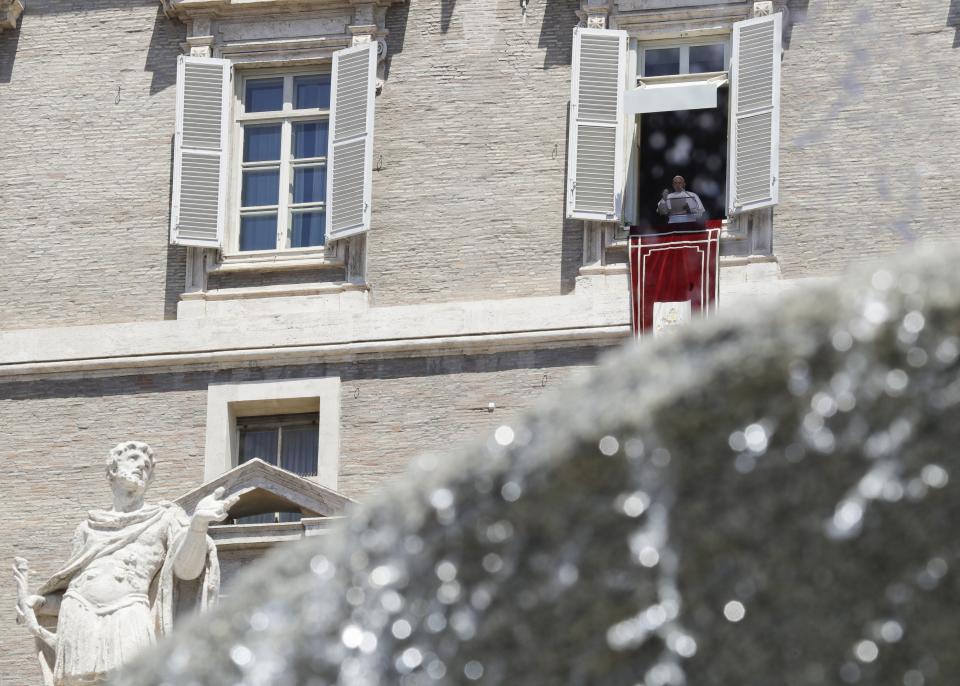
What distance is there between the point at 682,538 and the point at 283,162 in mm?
13804

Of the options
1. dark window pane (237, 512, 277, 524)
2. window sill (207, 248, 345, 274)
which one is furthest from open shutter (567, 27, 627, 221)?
dark window pane (237, 512, 277, 524)

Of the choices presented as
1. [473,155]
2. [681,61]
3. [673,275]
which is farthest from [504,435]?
[681,61]

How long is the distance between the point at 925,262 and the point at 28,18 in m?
15.3

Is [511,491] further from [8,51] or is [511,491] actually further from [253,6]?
[8,51]

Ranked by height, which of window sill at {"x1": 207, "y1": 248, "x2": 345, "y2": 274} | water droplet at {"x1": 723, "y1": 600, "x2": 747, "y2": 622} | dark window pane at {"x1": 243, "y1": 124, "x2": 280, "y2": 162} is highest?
dark window pane at {"x1": 243, "y1": 124, "x2": 280, "y2": 162}

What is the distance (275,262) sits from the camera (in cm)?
1745

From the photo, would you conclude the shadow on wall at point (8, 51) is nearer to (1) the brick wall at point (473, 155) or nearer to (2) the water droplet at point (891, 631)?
(1) the brick wall at point (473, 155)

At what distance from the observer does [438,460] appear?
4.23 meters

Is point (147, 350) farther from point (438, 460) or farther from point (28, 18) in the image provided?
point (438, 460)

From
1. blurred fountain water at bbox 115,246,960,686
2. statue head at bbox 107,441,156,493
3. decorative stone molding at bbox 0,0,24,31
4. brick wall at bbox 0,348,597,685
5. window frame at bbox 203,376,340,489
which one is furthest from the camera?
decorative stone molding at bbox 0,0,24,31

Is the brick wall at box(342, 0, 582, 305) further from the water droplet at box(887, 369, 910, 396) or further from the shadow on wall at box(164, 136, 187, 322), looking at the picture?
the water droplet at box(887, 369, 910, 396)

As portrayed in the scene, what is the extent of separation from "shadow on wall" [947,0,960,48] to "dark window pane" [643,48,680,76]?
5.92ft

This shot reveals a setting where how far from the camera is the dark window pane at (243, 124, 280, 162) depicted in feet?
59.0

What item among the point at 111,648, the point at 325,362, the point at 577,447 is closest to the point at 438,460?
the point at 577,447
